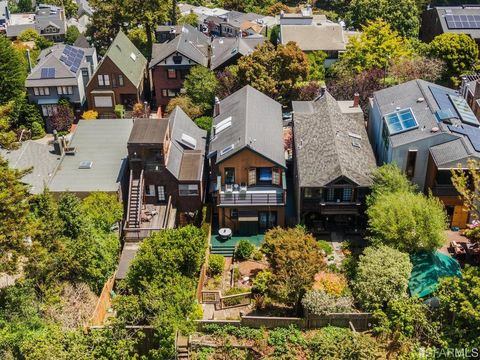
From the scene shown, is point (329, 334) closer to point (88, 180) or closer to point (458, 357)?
point (458, 357)

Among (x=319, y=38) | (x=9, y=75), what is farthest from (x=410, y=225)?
(x=9, y=75)

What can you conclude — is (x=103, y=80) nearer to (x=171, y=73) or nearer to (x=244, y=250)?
(x=171, y=73)

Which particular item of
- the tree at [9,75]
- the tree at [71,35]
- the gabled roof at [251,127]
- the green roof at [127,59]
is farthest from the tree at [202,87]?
the tree at [71,35]

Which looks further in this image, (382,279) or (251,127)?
(251,127)

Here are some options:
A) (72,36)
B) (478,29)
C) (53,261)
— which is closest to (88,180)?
(53,261)

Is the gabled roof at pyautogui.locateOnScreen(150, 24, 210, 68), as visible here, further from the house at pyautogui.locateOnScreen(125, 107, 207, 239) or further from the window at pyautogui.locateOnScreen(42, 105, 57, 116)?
the house at pyautogui.locateOnScreen(125, 107, 207, 239)

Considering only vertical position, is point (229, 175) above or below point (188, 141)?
below
